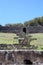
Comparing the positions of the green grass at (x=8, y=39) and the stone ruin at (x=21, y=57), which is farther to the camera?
the green grass at (x=8, y=39)

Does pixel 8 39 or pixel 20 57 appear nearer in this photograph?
pixel 20 57

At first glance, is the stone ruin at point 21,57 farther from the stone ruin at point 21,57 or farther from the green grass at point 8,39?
the green grass at point 8,39

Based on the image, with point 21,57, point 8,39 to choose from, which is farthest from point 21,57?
point 8,39

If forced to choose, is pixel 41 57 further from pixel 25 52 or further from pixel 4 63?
pixel 4 63

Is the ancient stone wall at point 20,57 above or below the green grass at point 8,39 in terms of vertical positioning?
below

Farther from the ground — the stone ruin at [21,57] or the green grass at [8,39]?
the green grass at [8,39]

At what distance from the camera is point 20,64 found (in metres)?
4.17

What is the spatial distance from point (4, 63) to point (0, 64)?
0.08 m

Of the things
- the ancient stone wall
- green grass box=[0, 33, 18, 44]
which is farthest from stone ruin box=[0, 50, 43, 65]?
green grass box=[0, 33, 18, 44]

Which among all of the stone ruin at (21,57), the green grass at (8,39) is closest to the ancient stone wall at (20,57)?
the stone ruin at (21,57)

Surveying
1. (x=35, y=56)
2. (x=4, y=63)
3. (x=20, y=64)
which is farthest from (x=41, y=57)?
(x=4, y=63)

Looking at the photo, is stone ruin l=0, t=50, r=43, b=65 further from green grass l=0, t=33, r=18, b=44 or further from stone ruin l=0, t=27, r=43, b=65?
green grass l=0, t=33, r=18, b=44

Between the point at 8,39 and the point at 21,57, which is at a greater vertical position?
the point at 8,39

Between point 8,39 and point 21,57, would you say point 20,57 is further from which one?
point 8,39
